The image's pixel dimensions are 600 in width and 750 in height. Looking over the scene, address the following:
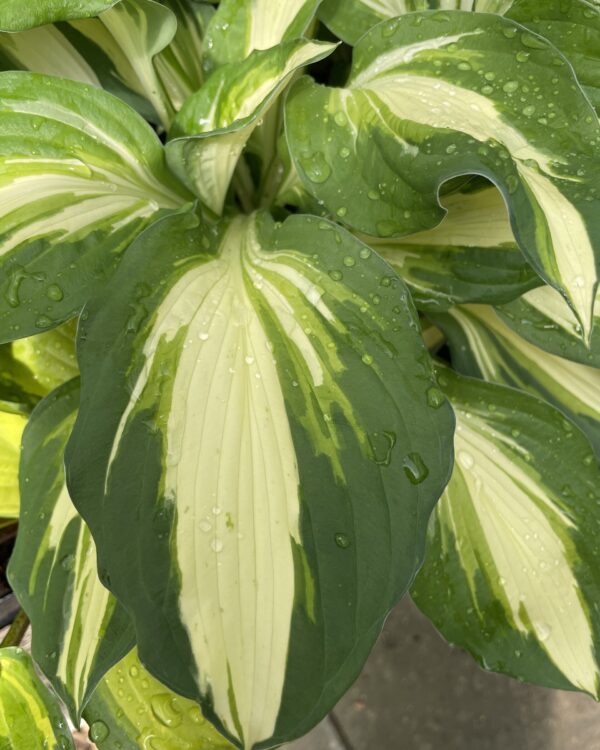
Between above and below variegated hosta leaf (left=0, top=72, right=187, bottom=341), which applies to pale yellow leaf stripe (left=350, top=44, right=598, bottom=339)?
below

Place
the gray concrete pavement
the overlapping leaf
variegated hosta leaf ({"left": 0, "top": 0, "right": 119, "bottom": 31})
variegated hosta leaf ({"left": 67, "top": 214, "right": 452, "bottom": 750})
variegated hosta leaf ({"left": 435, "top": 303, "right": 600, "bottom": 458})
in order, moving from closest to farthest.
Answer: variegated hosta leaf ({"left": 67, "top": 214, "right": 452, "bottom": 750}) → variegated hosta leaf ({"left": 0, "top": 0, "right": 119, "bottom": 31}) → the overlapping leaf → variegated hosta leaf ({"left": 435, "top": 303, "right": 600, "bottom": 458}) → the gray concrete pavement

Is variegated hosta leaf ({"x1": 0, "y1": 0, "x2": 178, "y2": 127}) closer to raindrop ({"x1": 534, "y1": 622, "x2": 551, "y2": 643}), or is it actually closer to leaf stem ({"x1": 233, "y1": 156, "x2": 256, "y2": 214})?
leaf stem ({"x1": 233, "y1": 156, "x2": 256, "y2": 214})

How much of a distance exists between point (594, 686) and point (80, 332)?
1.78ft

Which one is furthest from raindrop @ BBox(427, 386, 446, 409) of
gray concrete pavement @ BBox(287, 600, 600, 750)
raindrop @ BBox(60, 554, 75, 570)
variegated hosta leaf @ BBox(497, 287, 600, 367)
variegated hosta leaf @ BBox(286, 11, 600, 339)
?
gray concrete pavement @ BBox(287, 600, 600, 750)

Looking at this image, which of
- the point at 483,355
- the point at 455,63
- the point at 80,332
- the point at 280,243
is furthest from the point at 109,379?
the point at 483,355

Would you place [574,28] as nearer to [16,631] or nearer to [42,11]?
[42,11]

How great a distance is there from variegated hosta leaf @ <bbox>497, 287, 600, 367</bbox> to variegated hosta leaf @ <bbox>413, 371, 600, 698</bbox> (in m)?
0.06

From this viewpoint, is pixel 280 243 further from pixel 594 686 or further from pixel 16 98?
pixel 594 686

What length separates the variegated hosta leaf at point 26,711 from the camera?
1.99 feet

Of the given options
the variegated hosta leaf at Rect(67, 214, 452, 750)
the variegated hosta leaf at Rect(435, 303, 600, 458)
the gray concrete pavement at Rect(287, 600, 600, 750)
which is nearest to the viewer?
the variegated hosta leaf at Rect(67, 214, 452, 750)

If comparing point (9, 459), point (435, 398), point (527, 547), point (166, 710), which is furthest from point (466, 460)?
point (9, 459)

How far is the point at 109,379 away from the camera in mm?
446

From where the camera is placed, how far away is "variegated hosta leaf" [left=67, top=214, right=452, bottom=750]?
0.43 m

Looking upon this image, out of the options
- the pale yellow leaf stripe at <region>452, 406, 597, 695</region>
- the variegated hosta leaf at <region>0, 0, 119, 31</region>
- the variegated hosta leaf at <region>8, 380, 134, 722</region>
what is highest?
the variegated hosta leaf at <region>0, 0, 119, 31</region>
